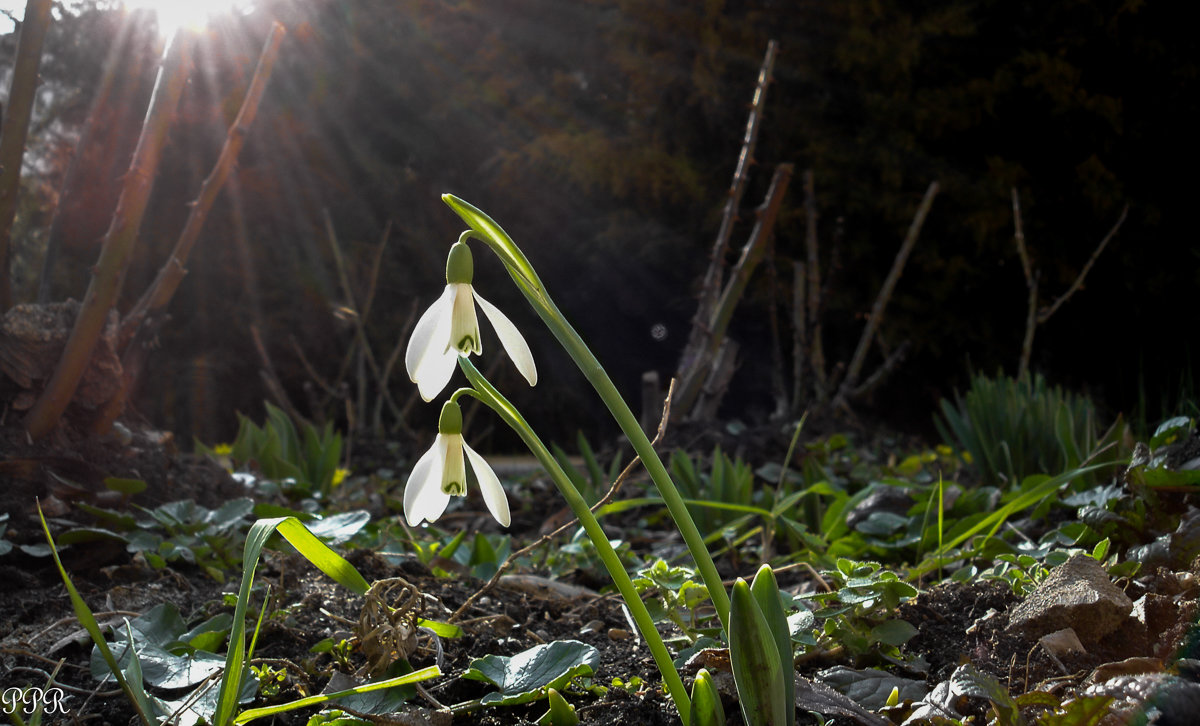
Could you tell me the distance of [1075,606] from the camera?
912mm

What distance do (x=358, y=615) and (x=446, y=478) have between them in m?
0.58

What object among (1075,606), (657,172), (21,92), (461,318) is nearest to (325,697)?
(461,318)

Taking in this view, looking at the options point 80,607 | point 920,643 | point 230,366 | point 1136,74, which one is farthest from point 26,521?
point 1136,74

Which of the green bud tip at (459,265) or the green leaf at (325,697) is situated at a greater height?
the green bud tip at (459,265)

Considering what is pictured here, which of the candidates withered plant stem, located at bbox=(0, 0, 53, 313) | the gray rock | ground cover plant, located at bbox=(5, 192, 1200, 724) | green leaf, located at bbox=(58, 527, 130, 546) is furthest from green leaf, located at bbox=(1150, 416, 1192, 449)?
withered plant stem, located at bbox=(0, 0, 53, 313)

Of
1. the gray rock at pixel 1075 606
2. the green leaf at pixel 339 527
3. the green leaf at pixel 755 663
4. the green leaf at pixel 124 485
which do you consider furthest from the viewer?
the green leaf at pixel 124 485

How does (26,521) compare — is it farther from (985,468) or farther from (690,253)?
(690,253)

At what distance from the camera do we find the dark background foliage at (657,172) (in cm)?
559

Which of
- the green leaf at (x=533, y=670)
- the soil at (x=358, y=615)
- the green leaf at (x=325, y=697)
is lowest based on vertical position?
the soil at (x=358, y=615)

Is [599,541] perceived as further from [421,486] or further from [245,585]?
[245,585]

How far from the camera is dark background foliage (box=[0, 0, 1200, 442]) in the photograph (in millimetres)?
5594

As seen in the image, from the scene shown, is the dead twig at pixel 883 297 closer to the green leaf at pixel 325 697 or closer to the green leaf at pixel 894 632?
the green leaf at pixel 894 632

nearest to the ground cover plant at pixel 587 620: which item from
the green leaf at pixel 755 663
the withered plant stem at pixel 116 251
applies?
the green leaf at pixel 755 663

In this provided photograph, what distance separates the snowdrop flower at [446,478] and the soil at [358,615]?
23 centimetres
